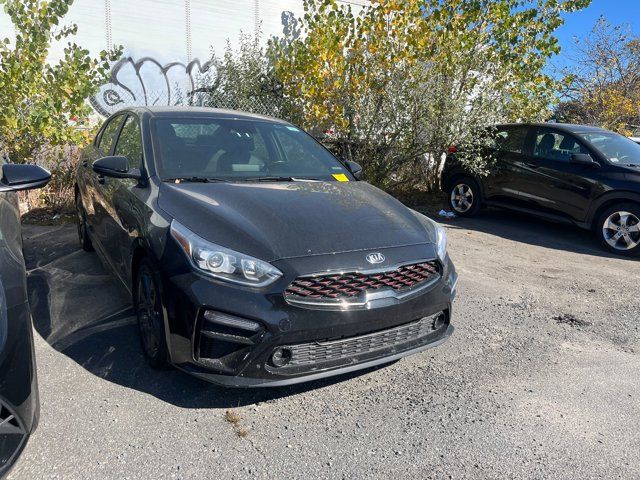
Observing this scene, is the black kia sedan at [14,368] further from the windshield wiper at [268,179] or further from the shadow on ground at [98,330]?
the windshield wiper at [268,179]

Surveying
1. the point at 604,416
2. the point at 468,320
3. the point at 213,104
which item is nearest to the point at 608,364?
the point at 604,416

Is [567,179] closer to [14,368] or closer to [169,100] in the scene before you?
[14,368]

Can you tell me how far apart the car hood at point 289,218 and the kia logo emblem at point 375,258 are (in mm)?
59

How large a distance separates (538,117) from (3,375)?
32.8 feet

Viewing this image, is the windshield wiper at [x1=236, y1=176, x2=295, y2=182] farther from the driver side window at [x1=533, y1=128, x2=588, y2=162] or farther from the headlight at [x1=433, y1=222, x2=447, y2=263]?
the driver side window at [x1=533, y1=128, x2=588, y2=162]

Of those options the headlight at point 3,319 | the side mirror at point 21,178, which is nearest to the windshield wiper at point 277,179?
the side mirror at point 21,178

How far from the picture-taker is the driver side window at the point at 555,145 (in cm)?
728

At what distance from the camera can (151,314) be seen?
2.89 meters

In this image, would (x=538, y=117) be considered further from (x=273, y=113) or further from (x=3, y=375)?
(x=3, y=375)

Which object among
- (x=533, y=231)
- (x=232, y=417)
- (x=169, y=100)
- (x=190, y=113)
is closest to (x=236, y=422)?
(x=232, y=417)

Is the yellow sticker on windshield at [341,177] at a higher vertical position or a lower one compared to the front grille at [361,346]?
higher

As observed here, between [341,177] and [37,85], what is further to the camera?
[37,85]

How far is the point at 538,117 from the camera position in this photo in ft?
31.9

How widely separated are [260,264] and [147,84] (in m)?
8.52
